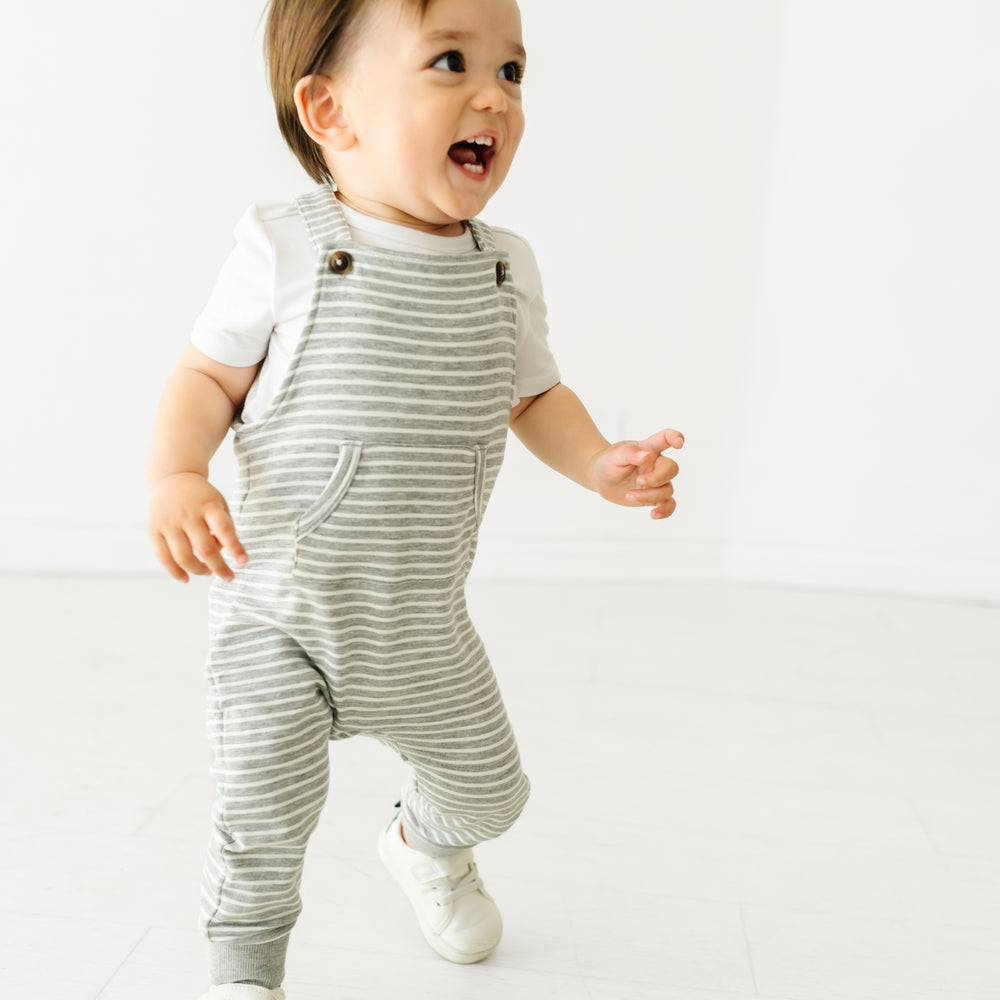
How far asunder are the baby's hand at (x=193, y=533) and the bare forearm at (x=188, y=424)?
0.13ft

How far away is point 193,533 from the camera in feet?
2.31

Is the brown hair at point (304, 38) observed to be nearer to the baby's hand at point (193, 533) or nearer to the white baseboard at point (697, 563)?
the baby's hand at point (193, 533)

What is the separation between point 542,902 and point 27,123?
1.38 metres

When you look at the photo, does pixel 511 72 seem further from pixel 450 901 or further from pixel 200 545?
pixel 450 901

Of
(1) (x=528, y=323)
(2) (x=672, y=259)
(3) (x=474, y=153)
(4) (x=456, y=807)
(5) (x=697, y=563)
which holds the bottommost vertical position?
(5) (x=697, y=563)

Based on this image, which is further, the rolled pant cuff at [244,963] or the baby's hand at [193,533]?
the rolled pant cuff at [244,963]

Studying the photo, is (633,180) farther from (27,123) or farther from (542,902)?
A: (542,902)

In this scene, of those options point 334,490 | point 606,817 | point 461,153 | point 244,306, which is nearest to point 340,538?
point 334,490

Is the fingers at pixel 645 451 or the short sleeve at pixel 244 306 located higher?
the short sleeve at pixel 244 306

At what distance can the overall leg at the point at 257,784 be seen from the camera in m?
0.79

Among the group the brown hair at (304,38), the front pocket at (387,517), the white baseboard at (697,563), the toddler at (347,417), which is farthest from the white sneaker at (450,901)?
the white baseboard at (697,563)

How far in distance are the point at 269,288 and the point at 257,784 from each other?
0.33 metres

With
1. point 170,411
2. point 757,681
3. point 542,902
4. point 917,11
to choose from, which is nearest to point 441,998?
point 542,902

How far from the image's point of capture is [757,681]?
1.58m
